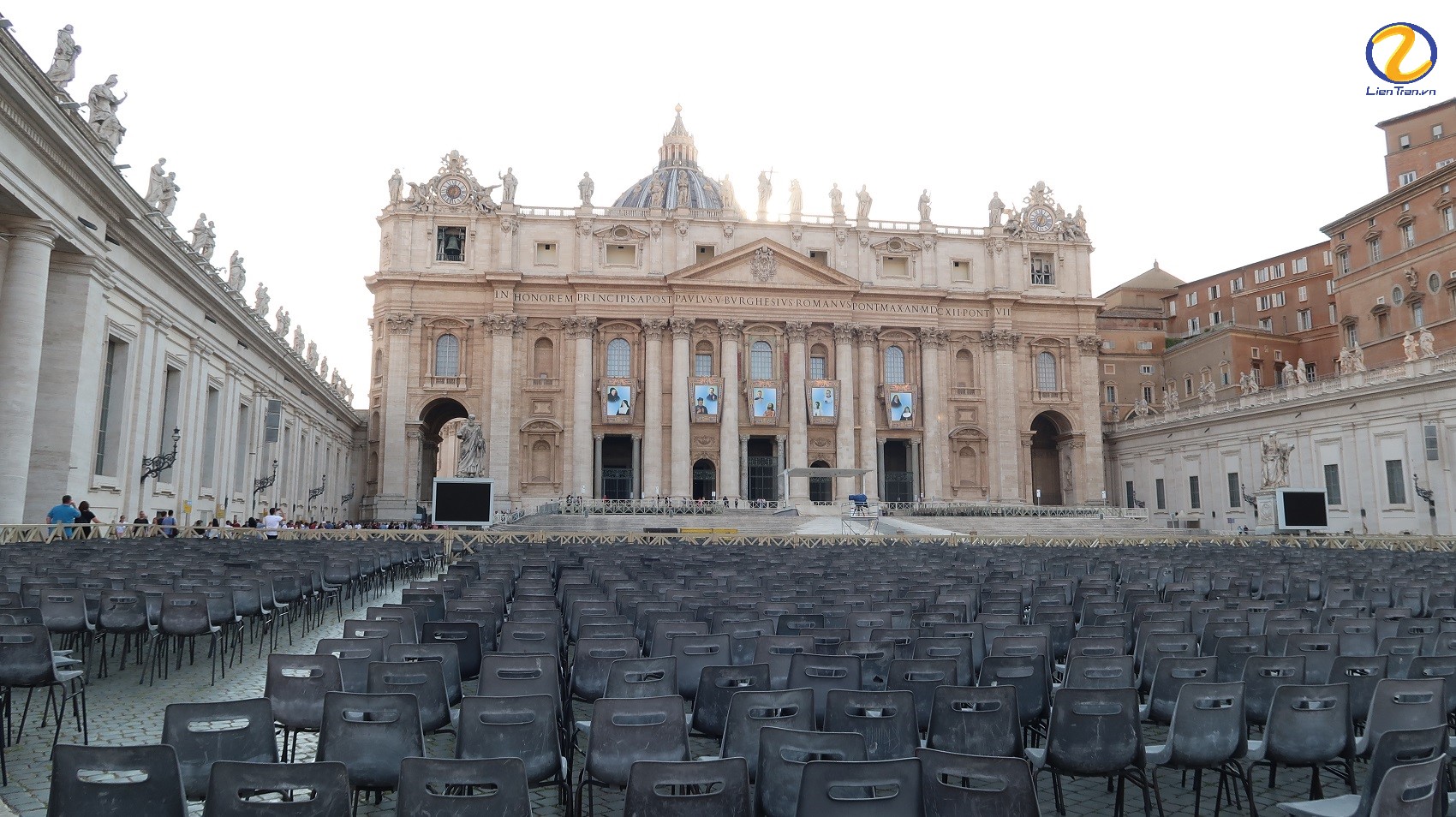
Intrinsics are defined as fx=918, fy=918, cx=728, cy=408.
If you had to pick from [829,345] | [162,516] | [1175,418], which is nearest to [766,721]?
[162,516]

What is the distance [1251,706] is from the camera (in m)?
6.59

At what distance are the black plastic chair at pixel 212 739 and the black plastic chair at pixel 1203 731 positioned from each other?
17.0ft

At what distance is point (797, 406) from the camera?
58.0 meters

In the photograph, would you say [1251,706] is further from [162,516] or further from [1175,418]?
[1175,418]

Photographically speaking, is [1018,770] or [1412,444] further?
[1412,444]

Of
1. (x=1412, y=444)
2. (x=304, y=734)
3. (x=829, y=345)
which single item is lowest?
(x=304, y=734)

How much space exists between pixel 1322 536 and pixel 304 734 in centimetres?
3597

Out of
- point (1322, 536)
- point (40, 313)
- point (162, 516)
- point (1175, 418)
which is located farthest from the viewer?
point (1175, 418)

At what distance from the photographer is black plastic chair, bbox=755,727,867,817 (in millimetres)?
4500

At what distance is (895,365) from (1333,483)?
25637mm

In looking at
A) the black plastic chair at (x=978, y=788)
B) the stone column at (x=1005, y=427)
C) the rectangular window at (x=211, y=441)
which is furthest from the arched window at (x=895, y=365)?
the black plastic chair at (x=978, y=788)

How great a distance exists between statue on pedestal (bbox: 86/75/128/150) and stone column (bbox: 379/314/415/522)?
33.2 metres

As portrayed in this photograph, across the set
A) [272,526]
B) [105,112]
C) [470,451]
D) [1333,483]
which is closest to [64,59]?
[105,112]

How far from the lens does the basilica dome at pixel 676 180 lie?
8593 cm
